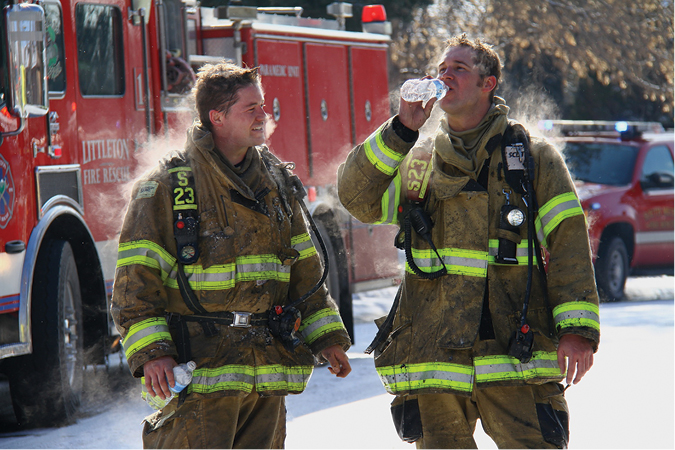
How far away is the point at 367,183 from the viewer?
10.6 feet

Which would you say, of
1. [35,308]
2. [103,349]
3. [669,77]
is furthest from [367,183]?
[669,77]

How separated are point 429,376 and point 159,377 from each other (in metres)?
0.90

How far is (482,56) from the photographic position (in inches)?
133

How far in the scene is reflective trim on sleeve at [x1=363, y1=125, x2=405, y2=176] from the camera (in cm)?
317

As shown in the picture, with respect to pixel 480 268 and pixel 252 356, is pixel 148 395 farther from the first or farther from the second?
pixel 480 268

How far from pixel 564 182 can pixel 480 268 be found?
0.41 m

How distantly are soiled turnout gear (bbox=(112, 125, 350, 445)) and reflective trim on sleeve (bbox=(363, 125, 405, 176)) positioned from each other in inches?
14.0

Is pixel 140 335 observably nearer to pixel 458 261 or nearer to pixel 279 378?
pixel 279 378

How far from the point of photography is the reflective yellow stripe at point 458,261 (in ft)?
10.5

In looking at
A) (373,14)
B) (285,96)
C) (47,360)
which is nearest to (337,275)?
(285,96)

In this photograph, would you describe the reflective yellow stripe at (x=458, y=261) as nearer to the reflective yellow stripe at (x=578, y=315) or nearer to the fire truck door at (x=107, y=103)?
the reflective yellow stripe at (x=578, y=315)

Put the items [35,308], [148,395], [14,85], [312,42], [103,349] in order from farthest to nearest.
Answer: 1. [312,42]
2. [103,349]
3. [35,308]
4. [14,85]
5. [148,395]

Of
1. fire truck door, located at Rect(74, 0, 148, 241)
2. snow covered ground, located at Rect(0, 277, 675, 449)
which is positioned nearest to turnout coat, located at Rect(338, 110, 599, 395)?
snow covered ground, located at Rect(0, 277, 675, 449)

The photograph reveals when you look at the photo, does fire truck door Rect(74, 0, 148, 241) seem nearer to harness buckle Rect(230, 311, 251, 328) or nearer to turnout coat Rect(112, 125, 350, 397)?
turnout coat Rect(112, 125, 350, 397)
